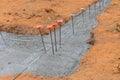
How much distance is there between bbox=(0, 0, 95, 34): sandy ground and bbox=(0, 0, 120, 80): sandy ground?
150cm

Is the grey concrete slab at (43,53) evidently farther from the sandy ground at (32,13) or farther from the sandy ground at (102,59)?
the sandy ground at (32,13)

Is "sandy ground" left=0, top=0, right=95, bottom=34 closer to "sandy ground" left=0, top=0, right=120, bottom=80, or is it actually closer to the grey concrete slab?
the grey concrete slab

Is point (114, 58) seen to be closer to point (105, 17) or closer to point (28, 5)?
point (105, 17)

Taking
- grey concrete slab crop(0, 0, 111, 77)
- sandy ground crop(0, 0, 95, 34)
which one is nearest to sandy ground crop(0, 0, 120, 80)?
grey concrete slab crop(0, 0, 111, 77)

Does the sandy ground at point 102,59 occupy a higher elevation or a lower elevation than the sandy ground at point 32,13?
lower

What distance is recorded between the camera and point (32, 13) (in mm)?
8250

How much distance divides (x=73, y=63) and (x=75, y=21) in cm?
252

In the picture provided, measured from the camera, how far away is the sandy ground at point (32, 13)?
7285 millimetres

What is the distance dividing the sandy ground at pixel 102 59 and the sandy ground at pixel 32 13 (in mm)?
1497

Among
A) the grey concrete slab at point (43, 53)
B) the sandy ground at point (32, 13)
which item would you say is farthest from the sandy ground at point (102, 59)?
the sandy ground at point (32, 13)

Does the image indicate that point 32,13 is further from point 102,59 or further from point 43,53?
point 102,59

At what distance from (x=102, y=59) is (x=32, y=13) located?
374 centimetres

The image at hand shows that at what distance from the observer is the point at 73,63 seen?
5.19 meters

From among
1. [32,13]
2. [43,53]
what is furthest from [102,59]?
[32,13]
